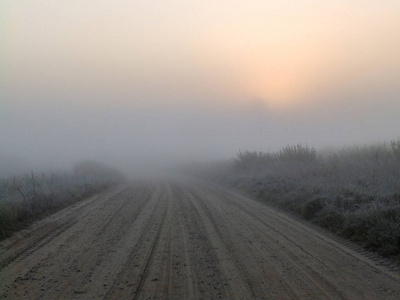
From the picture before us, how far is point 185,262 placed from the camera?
6434 mm

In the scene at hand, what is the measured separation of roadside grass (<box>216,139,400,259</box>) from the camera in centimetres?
767

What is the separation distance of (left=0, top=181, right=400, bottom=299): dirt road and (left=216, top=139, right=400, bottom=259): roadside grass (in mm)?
727

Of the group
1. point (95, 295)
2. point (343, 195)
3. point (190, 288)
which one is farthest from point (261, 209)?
point (95, 295)

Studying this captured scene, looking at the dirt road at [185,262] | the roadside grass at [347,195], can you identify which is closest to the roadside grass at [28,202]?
the dirt road at [185,262]

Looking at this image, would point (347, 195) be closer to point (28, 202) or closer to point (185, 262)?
point (185, 262)

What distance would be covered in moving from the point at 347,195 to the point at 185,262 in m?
6.61

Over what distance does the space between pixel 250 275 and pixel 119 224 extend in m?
5.36

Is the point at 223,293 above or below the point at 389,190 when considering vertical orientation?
below

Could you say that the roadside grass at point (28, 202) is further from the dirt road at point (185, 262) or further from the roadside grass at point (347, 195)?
the roadside grass at point (347, 195)

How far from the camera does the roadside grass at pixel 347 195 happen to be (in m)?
7.67

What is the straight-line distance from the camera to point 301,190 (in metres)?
13.1

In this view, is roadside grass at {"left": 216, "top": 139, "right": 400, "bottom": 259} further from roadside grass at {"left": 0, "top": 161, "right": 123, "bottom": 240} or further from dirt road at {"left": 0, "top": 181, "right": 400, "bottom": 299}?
roadside grass at {"left": 0, "top": 161, "right": 123, "bottom": 240}

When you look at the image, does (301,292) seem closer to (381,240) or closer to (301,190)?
(381,240)

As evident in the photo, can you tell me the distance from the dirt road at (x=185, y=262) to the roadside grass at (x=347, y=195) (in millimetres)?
727
